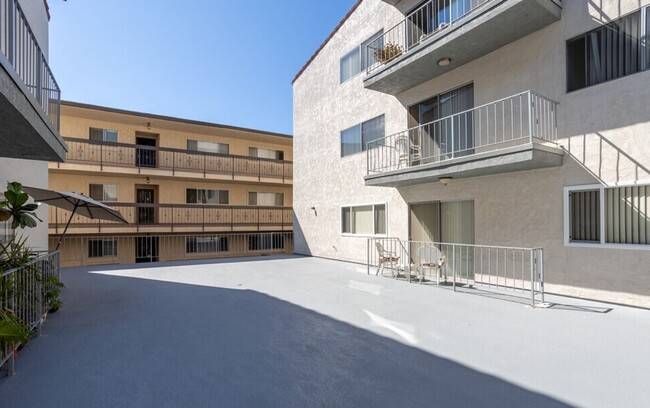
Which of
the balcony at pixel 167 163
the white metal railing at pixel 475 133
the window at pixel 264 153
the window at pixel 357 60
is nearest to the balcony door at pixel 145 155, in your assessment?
the balcony at pixel 167 163

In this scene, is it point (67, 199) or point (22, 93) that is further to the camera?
point (67, 199)

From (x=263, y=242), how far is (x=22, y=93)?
16.4 meters

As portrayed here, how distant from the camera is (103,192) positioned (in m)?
16.5

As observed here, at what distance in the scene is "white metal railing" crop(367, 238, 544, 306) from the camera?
23.5 feet

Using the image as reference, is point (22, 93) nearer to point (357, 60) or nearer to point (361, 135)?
point (361, 135)

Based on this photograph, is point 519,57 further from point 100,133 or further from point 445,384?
point 100,133

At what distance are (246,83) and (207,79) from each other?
85.9 inches

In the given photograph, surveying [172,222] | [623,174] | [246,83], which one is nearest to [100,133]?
[172,222]

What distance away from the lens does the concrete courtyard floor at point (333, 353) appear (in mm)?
3186

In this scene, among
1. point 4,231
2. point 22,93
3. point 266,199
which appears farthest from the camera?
point 266,199

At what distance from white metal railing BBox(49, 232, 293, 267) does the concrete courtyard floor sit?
32.3ft

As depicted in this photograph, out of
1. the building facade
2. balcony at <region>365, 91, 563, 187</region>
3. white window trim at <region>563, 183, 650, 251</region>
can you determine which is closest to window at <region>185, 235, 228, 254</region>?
the building facade

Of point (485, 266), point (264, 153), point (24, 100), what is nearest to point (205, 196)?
point (264, 153)

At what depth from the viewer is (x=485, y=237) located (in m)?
8.32
